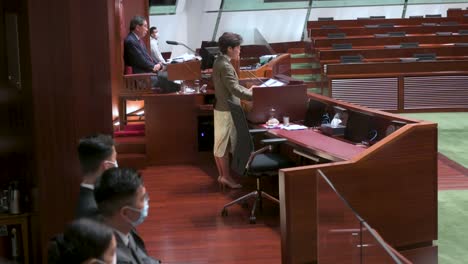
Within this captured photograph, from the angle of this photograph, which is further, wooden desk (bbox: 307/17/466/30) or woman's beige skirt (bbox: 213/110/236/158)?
wooden desk (bbox: 307/17/466/30)

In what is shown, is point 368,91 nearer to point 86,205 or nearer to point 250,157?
point 250,157

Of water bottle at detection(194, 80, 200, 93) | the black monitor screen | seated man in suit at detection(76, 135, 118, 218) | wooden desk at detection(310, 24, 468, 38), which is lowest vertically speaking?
seated man in suit at detection(76, 135, 118, 218)

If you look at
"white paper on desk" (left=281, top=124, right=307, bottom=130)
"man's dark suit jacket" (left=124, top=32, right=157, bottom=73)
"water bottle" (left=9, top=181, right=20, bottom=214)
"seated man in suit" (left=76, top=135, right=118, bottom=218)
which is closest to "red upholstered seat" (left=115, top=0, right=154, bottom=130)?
"man's dark suit jacket" (left=124, top=32, right=157, bottom=73)

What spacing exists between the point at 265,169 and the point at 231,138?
0.98 m

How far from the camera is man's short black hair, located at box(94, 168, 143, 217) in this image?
9.94 ft

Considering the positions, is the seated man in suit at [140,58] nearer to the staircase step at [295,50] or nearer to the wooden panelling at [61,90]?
the wooden panelling at [61,90]

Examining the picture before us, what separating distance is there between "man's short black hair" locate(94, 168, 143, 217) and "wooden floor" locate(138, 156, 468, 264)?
2.42 meters

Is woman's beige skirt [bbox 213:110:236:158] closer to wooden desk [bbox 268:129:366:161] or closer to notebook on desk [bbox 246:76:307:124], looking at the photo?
notebook on desk [bbox 246:76:307:124]

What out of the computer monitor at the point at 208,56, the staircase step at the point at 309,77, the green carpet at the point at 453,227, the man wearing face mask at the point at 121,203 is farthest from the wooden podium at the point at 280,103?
the staircase step at the point at 309,77

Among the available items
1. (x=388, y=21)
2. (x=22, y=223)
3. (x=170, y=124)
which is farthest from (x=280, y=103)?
(x=388, y=21)

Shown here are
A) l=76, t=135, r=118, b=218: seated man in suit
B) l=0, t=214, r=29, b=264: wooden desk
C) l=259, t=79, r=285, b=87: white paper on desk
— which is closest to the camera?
l=76, t=135, r=118, b=218: seated man in suit

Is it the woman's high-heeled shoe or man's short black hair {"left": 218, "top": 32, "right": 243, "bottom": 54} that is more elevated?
man's short black hair {"left": 218, "top": 32, "right": 243, "bottom": 54}

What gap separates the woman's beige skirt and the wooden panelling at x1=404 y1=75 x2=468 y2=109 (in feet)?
17.0

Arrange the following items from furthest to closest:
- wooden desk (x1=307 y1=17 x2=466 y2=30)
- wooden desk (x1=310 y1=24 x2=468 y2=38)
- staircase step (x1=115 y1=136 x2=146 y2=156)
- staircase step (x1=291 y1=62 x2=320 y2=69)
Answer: wooden desk (x1=307 y1=17 x2=466 y2=30)
wooden desk (x1=310 y1=24 x2=468 y2=38)
staircase step (x1=291 y1=62 x2=320 y2=69)
staircase step (x1=115 y1=136 x2=146 y2=156)
